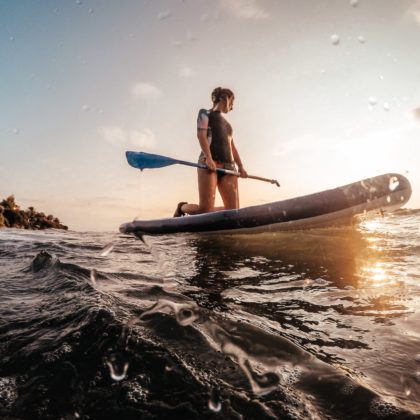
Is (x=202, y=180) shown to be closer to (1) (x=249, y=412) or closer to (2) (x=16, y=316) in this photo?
(2) (x=16, y=316)

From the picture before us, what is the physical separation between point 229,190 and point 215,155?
0.66m

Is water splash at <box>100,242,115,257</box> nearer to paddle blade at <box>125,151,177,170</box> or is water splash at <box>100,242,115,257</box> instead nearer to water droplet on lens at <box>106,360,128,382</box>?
paddle blade at <box>125,151,177,170</box>

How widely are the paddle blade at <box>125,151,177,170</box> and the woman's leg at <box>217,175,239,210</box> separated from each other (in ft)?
4.52

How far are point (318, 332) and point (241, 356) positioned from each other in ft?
1.60

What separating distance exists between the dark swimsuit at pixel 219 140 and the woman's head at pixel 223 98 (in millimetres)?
154

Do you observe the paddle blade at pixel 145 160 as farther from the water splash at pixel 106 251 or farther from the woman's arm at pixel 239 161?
the water splash at pixel 106 251

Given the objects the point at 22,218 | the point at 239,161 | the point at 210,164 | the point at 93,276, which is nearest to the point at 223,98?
the point at 210,164

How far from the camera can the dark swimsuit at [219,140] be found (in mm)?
5574

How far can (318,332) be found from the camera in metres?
1.54

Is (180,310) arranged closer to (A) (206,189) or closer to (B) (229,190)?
(A) (206,189)

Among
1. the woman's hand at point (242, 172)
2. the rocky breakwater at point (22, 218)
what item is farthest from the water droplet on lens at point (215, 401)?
the rocky breakwater at point (22, 218)

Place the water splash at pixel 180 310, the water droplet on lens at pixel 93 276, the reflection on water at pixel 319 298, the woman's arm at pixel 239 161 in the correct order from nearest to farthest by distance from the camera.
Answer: the reflection on water at pixel 319 298 < the water splash at pixel 180 310 < the water droplet on lens at pixel 93 276 < the woman's arm at pixel 239 161

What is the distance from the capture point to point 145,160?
6.56 meters

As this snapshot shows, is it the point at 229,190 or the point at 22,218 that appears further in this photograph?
the point at 22,218
